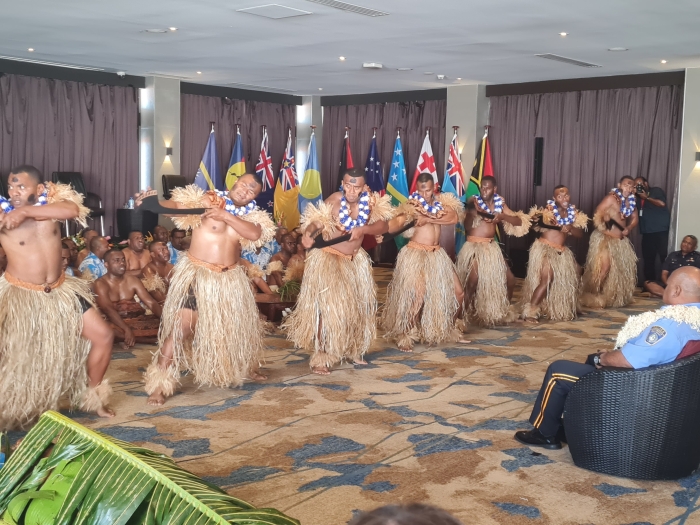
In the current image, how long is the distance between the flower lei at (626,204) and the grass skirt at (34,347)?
555 centimetres

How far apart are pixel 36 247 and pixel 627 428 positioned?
269 cm

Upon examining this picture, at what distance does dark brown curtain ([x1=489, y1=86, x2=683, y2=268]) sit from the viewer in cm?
913

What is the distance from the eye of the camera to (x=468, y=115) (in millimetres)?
10477

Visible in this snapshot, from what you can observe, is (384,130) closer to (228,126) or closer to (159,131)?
(228,126)

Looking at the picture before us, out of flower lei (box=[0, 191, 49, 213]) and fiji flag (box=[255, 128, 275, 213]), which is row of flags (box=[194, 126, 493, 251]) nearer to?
fiji flag (box=[255, 128, 275, 213])

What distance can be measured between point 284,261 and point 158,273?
4.19 feet

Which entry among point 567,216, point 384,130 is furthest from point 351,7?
point 384,130

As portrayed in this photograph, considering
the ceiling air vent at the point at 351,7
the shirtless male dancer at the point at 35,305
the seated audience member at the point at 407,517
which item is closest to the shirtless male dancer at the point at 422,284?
the ceiling air vent at the point at 351,7

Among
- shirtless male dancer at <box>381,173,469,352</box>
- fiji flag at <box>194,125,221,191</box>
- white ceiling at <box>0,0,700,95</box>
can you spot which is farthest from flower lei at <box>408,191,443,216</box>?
fiji flag at <box>194,125,221,191</box>

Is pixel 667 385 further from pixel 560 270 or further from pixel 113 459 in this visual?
pixel 560 270

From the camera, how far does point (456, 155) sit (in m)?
10.3

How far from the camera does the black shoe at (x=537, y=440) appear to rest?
362 centimetres

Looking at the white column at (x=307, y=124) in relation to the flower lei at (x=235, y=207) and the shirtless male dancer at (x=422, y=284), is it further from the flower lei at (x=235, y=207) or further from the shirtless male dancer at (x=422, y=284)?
the flower lei at (x=235, y=207)

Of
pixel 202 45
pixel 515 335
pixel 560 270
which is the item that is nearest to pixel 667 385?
pixel 515 335
